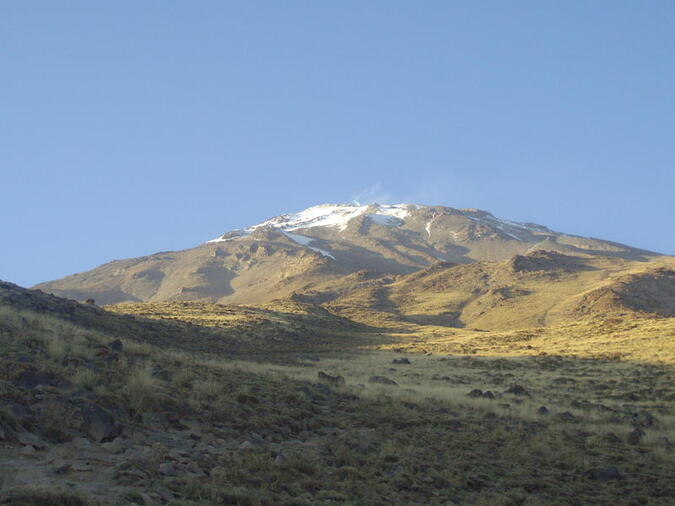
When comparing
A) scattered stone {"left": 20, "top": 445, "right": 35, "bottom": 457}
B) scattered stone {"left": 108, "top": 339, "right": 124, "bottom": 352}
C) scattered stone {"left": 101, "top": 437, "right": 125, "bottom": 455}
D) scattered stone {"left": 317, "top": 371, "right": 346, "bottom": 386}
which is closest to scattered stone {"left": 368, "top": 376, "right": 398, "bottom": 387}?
scattered stone {"left": 317, "top": 371, "right": 346, "bottom": 386}

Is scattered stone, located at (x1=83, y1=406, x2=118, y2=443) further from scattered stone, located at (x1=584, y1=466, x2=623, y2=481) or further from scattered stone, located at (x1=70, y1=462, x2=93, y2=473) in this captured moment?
scattered stone, located at (x1=584, y1=466, x2=623, y2=481)

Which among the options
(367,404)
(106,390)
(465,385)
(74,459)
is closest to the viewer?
(74,459)

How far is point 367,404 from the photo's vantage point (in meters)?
16.4

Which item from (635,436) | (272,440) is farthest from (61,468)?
(635,436)

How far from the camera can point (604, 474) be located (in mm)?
11477

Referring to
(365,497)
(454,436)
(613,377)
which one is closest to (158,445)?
(365,497)

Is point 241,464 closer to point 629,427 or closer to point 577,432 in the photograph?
point 577,432

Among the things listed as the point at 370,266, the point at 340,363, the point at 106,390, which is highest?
the point at 370,266

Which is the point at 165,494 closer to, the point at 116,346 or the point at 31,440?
the point at 31,440

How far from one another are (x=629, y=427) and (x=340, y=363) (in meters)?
21.8

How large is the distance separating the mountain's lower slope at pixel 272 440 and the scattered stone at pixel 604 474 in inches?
1.4

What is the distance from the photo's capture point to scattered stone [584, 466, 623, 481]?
11398mm

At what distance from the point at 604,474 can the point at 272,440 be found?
22.0ft

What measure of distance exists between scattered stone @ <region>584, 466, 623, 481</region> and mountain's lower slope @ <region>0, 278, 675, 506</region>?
0.04 metres
